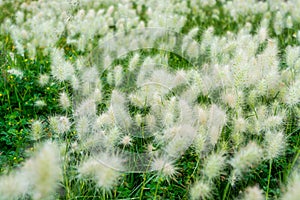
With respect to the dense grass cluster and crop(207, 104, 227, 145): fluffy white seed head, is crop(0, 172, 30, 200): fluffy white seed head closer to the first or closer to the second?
the dense grass cluster

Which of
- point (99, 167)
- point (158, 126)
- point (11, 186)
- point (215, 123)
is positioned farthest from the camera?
point (158, 126)

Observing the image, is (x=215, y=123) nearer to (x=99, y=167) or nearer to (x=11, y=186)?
(x=99, y=167)

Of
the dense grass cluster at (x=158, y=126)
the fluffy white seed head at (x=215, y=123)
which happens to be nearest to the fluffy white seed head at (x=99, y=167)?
the dense grass cluster at (x=158, y=126)

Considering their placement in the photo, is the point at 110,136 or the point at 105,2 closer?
the point at 110,136

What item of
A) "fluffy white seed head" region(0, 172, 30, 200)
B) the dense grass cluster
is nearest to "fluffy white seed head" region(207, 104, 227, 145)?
the dense grass cluster

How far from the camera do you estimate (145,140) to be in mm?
2426

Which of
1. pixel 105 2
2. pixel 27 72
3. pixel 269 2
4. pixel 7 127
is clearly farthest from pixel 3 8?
pixel 269 2

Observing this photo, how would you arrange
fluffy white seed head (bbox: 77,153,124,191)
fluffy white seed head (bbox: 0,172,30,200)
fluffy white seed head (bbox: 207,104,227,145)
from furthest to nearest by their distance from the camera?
fluffy white seed head (bbox: 207,104,227,145)
fluffy white seed head (bbox: 77,153,124,191)
fluffy white seed head (bbox: 0,172,30,200)

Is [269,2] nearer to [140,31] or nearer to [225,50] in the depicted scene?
[140,31]

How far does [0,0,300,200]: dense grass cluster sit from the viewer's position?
5.59 ft

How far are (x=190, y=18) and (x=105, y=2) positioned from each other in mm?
1216

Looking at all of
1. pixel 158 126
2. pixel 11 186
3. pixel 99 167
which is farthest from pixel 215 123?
pixel 11 186

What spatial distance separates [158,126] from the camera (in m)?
2.22

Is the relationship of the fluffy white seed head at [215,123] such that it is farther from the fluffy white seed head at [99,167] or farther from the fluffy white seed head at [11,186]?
the fluffy white seed head at [11,186]
